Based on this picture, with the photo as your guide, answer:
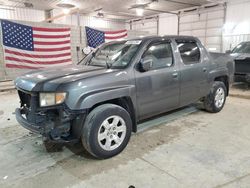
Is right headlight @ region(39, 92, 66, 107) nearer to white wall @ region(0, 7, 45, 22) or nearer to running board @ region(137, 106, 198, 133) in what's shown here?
running board @ region(137, 106, 198, 133)

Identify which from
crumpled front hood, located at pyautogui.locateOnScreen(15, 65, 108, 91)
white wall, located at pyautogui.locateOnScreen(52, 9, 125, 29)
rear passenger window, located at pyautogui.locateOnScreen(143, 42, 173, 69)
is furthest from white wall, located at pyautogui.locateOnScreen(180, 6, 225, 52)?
crumpled front hood, located at pyautogui.locateOnScreen(15, 65, 108, 91)

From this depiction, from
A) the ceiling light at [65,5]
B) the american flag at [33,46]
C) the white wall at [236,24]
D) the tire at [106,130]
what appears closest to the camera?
the tire at [106,130]

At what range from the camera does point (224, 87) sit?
4.68 meters

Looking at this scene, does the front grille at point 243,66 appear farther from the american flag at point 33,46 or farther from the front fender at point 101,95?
the american flag at point 33,46

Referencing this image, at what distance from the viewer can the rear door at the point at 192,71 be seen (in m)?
3.74

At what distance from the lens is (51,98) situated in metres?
Answer: 2.45

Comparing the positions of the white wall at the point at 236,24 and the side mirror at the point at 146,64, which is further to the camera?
the white wall at the point at 236,24

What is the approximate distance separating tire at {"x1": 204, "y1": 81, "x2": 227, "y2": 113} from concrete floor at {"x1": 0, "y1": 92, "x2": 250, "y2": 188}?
2.03 ft

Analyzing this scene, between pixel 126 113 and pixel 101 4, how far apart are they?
1133 cm

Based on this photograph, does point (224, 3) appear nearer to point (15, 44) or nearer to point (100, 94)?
point (15, 44)

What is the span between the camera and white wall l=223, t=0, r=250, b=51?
11.1m

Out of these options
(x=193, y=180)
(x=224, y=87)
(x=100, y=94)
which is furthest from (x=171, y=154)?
(x=224, y=87)

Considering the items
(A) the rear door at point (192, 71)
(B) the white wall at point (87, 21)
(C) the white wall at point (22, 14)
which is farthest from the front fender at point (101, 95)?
(C) the white wall at point (22, 14)

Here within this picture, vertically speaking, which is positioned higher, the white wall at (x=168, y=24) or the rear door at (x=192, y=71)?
the white wall at (x=168, y=24)
